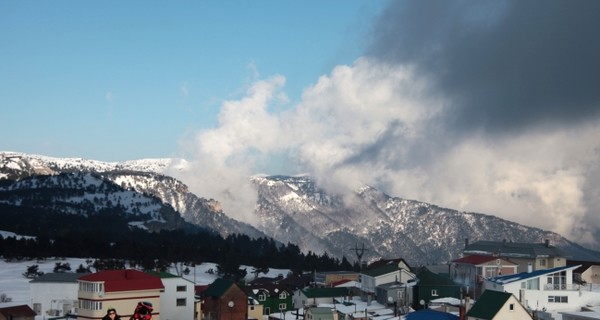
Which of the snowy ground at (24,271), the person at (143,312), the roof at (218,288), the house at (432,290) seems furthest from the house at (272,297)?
the person at (143,312)

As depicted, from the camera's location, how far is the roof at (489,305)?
6788 centimetres

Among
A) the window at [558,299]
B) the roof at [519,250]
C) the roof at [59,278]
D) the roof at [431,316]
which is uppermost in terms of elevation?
the roof at [519,250]

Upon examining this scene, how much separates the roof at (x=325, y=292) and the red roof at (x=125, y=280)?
33.7 meters

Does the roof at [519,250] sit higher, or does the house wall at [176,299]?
the roof at [519,250]

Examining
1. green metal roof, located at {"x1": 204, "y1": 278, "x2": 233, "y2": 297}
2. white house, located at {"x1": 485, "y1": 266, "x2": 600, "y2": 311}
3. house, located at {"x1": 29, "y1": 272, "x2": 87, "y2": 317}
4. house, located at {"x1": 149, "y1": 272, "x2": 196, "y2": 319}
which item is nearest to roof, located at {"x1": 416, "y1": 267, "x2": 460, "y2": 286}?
white house, located at {"x1": 485, "y1": 266, "x2": 600, "y2": 311}

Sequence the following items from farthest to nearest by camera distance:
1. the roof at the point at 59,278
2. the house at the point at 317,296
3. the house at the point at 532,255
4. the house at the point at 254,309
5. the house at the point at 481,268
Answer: the house at the point at 532,255 < the house at the point at 317,296 < the house at the point at 481,268 < the house at the point at 254,309 < the roof at the point at 59,278

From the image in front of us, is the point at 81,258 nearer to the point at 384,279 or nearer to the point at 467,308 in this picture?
the point at 384,279

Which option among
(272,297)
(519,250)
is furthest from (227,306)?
(519,250)

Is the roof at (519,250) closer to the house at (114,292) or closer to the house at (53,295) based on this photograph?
the house at (114,292)

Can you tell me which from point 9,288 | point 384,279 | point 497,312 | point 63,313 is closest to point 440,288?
point 384,279

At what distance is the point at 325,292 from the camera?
109500 millimetres

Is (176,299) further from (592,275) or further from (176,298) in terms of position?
(592,275)

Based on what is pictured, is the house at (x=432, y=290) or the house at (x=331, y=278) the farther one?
the house at (x=331, y=278)

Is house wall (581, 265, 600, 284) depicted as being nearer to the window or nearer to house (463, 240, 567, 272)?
house (463, 240, 567, 272)
